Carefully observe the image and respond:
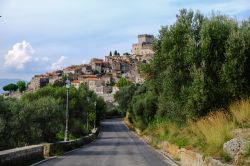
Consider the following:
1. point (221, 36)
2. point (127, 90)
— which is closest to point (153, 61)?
point (221, 36)

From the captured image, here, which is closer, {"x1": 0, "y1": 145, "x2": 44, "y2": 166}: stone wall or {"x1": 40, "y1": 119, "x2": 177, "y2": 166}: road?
{"x1": 0, "y1": 145, "x2": 44, "y2": 166}: stone wall

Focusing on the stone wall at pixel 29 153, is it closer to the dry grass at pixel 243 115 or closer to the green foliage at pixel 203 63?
the green foliage at pixel 203 63

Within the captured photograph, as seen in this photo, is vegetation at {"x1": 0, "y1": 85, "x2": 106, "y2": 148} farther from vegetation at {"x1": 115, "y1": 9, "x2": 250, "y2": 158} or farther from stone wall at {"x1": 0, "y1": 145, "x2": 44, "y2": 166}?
vegetation at {"x1": 115, "y1": 9, "x2": 250, "y2": 158}

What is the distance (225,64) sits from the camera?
2444 centimetres

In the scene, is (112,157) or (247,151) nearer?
(247,151)

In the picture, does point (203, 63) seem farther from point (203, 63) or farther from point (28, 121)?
point (28, 121)

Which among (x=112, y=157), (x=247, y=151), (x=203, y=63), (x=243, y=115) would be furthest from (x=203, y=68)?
(x=247, y=151)

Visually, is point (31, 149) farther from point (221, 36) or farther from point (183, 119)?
point (221, 36)

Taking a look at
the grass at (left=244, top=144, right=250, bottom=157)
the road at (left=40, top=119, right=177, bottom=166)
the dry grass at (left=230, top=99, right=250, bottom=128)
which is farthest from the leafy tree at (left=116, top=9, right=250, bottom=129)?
the grass at (left=244, top=144, right=250, bottom=157)

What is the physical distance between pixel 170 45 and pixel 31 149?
35.8 ft

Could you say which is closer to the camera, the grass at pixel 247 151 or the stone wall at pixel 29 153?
the grass at pixel 247 151

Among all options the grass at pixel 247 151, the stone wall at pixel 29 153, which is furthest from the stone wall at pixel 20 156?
the grass at pixel 247 151

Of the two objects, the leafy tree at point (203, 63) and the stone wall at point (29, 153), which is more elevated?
the leafy tree at point (203, 63)

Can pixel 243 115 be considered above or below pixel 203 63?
below
